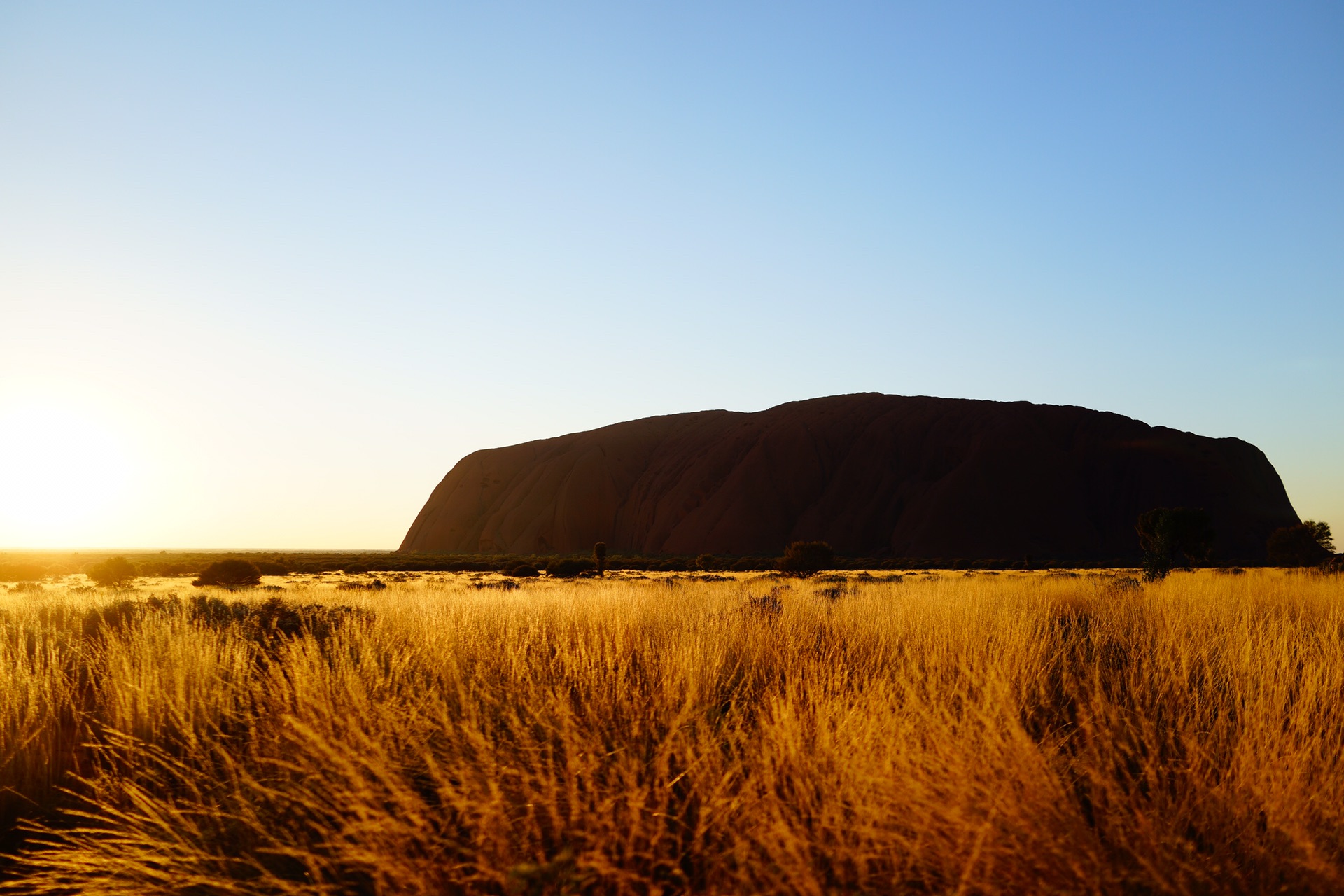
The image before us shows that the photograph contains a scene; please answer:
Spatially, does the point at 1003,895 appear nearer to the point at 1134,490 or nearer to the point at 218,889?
the point at 218,889

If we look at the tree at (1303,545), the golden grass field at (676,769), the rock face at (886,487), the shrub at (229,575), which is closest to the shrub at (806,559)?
the tree at (1303,545)

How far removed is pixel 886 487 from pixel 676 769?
81.3 m

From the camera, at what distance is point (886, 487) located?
268ft

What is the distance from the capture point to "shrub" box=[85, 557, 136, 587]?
37281 mm

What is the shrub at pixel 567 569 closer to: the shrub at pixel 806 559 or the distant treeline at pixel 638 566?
the distant treeline at pixel 638 566

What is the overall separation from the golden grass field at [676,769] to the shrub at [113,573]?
37.1 m

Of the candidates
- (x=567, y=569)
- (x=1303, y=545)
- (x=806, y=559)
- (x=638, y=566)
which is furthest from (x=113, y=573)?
(x=1303, y=545)

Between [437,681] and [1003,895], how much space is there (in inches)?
179

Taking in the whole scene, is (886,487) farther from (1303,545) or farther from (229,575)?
(229,575)

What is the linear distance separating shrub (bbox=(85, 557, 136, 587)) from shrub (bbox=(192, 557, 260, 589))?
429 centimetres

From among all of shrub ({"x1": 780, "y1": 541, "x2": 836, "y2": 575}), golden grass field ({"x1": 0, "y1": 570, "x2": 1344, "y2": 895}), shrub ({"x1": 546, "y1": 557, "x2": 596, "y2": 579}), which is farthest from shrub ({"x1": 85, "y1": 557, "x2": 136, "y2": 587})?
golden grass field ({"x1": 0, "y1": 570, "x2": 1344, "y2": 895})

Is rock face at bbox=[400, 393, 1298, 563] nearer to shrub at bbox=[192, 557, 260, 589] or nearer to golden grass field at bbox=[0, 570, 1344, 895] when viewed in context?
shrub at bbox=[192, 557, 260, 589]

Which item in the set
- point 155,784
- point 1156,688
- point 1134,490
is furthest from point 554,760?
point 1134,490

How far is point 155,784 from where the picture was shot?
15.7 feet
